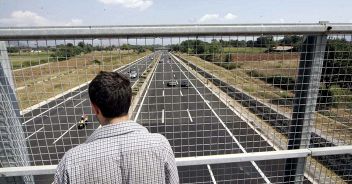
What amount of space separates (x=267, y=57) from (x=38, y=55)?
1.85 m

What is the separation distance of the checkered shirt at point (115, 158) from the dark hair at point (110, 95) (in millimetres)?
72

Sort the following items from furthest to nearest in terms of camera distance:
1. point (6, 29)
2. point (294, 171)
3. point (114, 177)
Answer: point (294, 171) → point (6, 29) → point (114, 177)

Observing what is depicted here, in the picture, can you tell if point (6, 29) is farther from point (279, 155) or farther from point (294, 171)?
point (294, 171)

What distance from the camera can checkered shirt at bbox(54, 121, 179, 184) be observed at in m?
1.45

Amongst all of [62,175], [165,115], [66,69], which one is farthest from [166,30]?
[165,115]

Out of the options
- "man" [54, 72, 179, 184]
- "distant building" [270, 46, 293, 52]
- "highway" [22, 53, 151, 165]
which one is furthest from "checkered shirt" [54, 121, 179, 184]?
"distant building" [270, 46, 293, 52]

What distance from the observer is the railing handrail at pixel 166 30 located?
7.28ft

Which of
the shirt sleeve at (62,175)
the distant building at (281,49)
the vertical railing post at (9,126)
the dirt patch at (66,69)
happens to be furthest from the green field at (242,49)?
the vertical railing post at (9,126)

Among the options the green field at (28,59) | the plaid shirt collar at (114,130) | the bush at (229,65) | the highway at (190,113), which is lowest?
the highway at (190,113)

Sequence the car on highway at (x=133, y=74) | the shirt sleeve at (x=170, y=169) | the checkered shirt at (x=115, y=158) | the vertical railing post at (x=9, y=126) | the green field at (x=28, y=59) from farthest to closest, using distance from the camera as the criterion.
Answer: the car on highway at (x=133, y=74) < the vertical railing post at (x=9, y=126) < the green field at (x=28, y=59) < the shirt sleeve at (x=170, y=169) < the checkered shirt at (x=115, y=158)

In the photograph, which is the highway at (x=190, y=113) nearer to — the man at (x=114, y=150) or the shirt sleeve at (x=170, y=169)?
the shirt sleeve at (x=170, y=169)

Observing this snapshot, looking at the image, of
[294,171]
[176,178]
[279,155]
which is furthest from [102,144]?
[294,171]

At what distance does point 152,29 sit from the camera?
228cm

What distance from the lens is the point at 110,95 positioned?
149 centimetres
